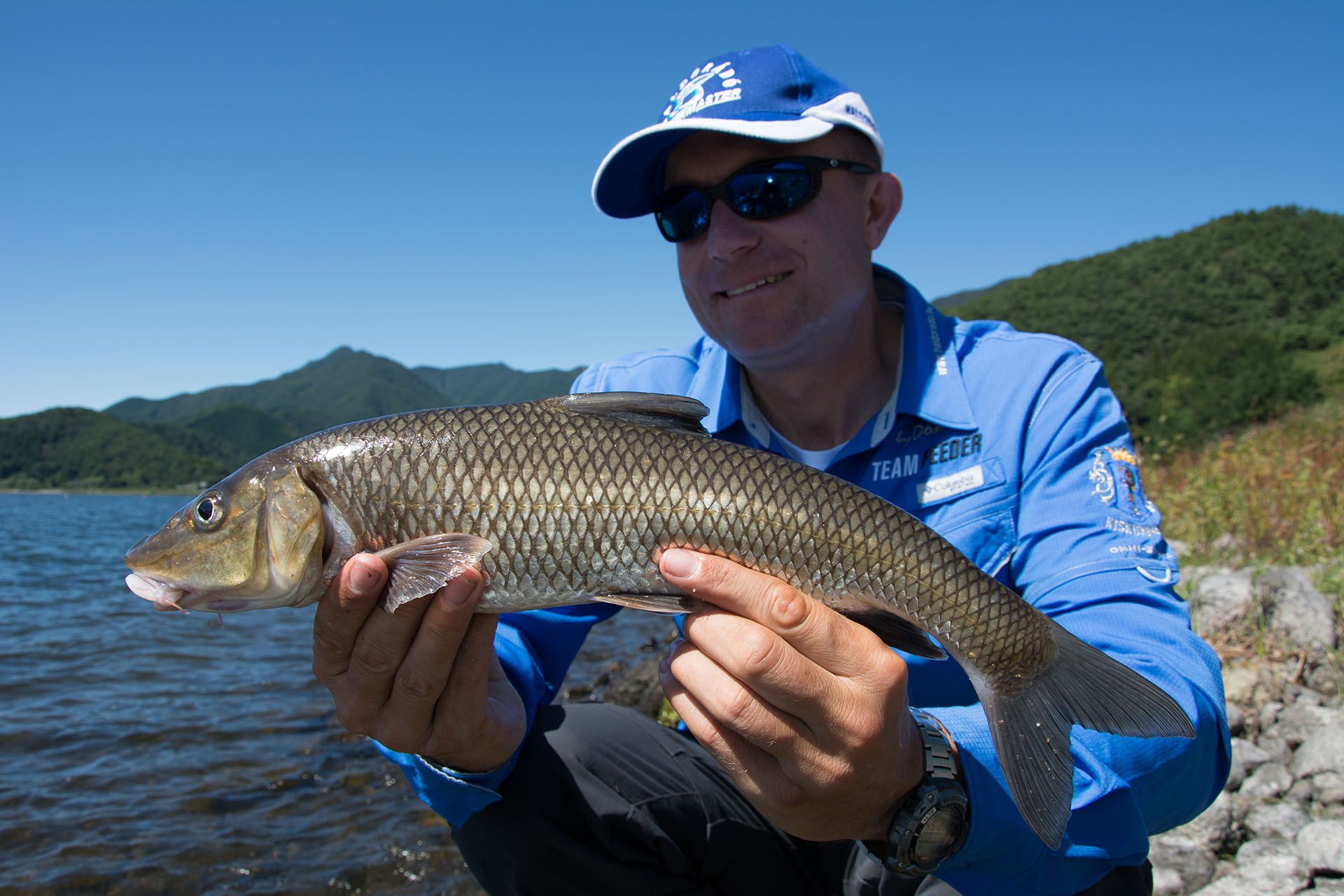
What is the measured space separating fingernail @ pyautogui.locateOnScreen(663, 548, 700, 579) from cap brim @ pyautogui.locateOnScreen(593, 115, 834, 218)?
166cm

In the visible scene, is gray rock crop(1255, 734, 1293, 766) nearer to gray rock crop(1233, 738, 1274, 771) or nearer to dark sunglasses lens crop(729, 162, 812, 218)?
gray rock crop(1233, 738, 1274, 771)

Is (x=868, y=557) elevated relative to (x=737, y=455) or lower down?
lower down

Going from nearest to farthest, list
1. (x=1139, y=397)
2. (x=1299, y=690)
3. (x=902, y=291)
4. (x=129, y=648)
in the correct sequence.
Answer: (x=902, y=291), (x=1299, y=690), (x=129, y=648), (x=1139, y=397)

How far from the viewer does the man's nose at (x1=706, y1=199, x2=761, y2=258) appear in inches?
117

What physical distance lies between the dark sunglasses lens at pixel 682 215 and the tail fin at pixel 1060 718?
1995mm

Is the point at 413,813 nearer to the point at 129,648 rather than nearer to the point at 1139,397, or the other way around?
the point at 129,648

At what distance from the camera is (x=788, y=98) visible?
302 cm

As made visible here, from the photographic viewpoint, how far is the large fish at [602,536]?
1.99 meters

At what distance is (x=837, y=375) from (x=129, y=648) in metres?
12.2

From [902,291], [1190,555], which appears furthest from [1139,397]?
[902,291]

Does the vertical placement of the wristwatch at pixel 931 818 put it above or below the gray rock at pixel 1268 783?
above

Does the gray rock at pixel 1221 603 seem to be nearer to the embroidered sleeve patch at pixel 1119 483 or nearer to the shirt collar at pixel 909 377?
the embroidered sleeve patch at pixel 1119 483

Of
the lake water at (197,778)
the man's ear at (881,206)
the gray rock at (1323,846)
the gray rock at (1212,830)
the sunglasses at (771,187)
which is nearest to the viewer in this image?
the sunglasses at (771,187)

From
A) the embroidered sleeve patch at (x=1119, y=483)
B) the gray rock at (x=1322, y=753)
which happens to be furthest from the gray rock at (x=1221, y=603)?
the embroidered sleeve patch at (x=1119, y=483)
